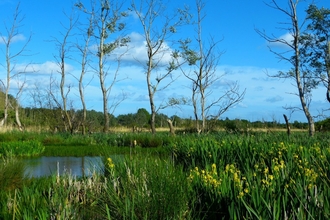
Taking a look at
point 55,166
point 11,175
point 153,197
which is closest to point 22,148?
point 55,166

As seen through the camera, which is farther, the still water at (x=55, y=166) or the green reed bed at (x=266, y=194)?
the still water at (x=55, y=166)

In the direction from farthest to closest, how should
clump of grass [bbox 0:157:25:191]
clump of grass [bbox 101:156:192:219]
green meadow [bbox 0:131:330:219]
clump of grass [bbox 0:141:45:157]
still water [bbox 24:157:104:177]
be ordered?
clump of grass [bbox 0:141:45:157] < still water [bbox 24:157:104:177] < clump of grass [bbox 0:157:25:191] < clump of grass [bbox 101:156:192:219] < green meadow [bbox 0:131:330:219]

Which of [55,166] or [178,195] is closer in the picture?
[178,195]

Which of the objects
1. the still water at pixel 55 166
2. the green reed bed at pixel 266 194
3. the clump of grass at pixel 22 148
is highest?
the clump of grass at pixel 22 148

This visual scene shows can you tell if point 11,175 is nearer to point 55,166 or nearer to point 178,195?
point 178,195

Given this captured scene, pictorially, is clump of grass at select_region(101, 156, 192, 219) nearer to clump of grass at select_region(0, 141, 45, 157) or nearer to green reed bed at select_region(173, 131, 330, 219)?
green reed bed at select_region(173, 131, 330, 219)

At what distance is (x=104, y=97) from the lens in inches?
969

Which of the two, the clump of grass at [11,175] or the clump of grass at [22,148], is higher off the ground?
the clump of grass at [22,148]

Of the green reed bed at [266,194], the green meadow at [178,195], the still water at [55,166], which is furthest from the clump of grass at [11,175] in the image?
the still water at [55,166]

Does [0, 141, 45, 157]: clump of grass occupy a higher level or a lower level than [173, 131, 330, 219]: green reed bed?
higher

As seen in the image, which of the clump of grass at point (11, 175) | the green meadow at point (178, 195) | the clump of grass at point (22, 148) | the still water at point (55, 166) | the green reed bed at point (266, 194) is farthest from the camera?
the clump of grass at point (22, 148)

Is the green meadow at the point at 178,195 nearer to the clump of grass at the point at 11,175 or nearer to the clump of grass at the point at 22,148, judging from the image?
the clump of grass at the point at 11,175

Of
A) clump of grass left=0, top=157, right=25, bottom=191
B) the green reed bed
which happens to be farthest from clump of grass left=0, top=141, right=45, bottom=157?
the green reed bed

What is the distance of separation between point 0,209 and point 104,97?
20.6m
